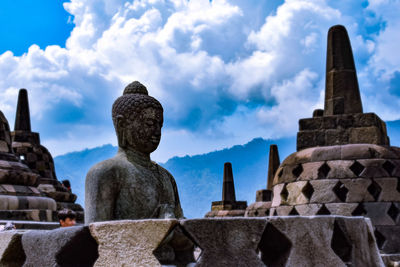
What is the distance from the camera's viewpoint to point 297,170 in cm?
760

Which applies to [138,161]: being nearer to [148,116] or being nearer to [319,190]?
[148,116]

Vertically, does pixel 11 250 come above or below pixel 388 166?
below

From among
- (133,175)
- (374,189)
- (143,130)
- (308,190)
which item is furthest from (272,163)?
(133,175)

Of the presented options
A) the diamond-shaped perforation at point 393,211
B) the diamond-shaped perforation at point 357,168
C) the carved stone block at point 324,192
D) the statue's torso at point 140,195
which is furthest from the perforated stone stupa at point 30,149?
the statue's torso at point 140,195

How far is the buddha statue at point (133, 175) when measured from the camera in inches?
140

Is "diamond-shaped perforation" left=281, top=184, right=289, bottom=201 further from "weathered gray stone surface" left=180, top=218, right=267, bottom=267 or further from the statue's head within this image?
"weathered gray stone surface" left=180, top=218, right=267, bottom=267

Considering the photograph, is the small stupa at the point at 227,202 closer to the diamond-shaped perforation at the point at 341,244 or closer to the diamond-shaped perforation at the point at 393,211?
the diamond-shaped perforation at the point at 393,211

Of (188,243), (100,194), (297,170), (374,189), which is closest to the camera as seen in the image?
(188,243)

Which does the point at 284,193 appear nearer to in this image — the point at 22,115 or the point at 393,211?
the point at 393,211

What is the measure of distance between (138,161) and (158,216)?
0.50m

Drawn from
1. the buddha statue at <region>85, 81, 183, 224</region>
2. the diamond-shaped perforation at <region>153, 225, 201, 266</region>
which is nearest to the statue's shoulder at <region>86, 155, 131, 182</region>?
the buddha statue at <region>85, 81, 183, 224</region>

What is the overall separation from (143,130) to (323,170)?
4071 millimetres

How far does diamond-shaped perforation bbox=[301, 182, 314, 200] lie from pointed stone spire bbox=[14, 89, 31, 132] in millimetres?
12135

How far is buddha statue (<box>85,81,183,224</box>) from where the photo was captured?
3.57 meters
